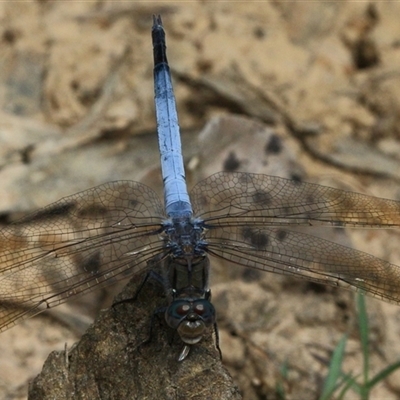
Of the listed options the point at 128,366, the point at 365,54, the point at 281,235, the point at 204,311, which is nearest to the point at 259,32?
the point at 365,54

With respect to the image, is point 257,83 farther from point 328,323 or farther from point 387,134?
point 328,323

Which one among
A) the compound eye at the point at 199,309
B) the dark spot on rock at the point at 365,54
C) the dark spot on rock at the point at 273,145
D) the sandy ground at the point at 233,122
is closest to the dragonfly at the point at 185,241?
the compound eye at the point at 199,309

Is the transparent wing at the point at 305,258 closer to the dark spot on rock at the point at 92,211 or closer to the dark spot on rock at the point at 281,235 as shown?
→ the dark spot on rock at the point at 281,235

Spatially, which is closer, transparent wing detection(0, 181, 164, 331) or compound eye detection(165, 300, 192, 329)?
compound eye detection(165, 300, 192, 329)

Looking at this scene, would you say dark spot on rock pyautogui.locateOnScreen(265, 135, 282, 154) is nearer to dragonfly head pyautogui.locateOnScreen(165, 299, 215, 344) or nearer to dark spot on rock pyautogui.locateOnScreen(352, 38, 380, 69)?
dark spot on rock pyautogui.locateOnScreen(352, 38, 380, 69)

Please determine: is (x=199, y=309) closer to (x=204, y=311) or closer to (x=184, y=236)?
(x=204, y=311)

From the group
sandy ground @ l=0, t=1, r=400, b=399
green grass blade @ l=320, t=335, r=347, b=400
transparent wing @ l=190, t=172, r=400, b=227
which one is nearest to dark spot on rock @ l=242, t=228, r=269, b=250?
transparent wing @ l=190, t=172, r=400, b=227

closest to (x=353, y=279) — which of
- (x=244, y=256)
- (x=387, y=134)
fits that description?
(x=244, y=256)
